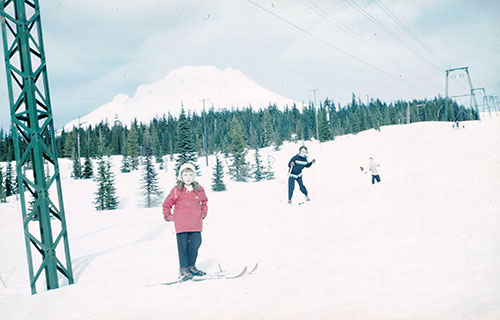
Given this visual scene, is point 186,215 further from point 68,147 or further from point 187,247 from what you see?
point 68,147

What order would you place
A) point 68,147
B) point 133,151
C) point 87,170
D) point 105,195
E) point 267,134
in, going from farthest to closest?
point 68,147 < point 267,134 < point 133,151 < point 87,170 < point 105,195

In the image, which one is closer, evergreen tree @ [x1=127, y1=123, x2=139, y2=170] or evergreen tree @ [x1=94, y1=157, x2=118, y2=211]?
evergreen tree @ [x1=94, y1=157, x2=118, y2=211]

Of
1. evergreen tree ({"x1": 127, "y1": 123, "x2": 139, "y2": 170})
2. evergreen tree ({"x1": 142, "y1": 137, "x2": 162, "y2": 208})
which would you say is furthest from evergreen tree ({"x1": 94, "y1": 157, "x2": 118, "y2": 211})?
evergreen tree ({"x1": 127, "y1": 123, "x2": 139, "y2": 170})

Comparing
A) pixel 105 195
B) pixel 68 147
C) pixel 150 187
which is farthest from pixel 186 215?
pixel 68 147

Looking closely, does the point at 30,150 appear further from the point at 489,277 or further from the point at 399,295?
the point at 489,277

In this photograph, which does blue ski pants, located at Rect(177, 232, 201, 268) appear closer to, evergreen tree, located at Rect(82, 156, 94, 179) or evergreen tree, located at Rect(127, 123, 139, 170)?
evergreen tree, located at Rect(82, 156, 94, 179)

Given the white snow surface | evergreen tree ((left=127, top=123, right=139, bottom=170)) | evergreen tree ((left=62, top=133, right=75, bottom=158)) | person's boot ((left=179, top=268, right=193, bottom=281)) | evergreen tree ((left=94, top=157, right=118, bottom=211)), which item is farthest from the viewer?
evergreen tree ((left=62, top=133, right=75, bottom=158))

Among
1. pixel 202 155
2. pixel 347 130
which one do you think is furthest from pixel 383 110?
pixel 202 155

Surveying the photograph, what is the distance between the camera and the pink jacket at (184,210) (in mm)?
5523

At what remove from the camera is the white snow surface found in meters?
3.51

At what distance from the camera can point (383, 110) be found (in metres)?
110

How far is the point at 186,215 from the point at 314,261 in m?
2.34

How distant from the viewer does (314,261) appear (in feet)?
18.0

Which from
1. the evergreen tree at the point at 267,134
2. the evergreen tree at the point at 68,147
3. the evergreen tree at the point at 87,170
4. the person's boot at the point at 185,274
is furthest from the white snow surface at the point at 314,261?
the evergreen tree at the point at 68,147
